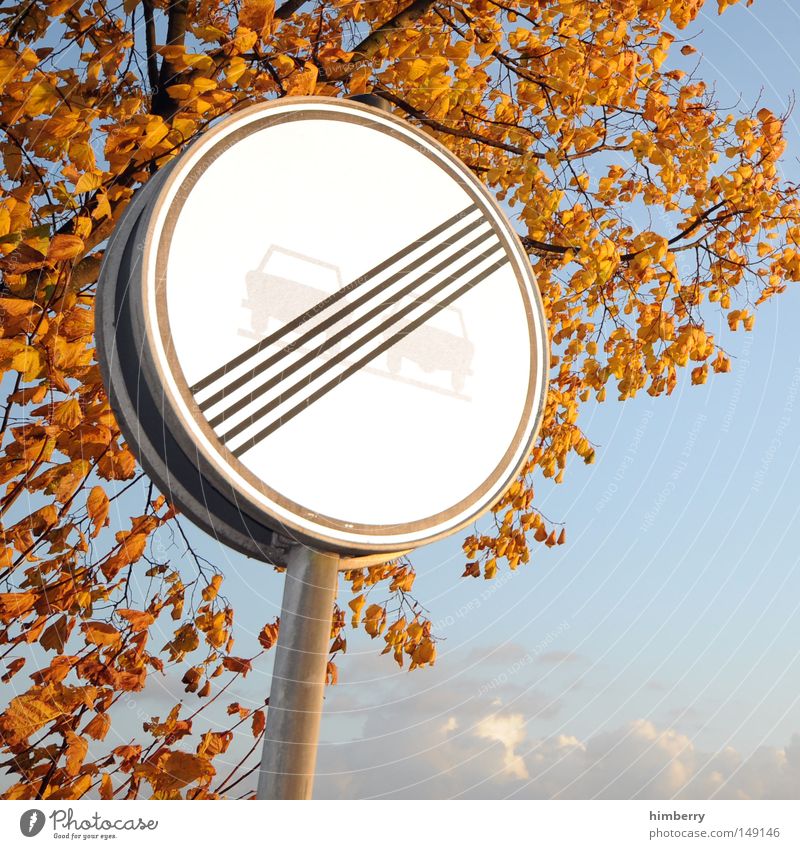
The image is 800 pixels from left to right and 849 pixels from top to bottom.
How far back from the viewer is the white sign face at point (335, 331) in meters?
0.94

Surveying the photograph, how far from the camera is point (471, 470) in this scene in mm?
1072

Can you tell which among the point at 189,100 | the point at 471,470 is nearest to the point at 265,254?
the point at 471,470

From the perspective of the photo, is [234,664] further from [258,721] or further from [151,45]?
[151,45]

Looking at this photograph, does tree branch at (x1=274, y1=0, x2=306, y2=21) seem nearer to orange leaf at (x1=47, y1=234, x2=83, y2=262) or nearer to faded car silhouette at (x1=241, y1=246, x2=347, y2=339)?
orange leaf at (x1=47, y1=234, x2=83, y2=262)

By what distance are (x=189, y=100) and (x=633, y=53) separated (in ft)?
12.3

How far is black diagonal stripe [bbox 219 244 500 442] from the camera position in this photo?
93 cm

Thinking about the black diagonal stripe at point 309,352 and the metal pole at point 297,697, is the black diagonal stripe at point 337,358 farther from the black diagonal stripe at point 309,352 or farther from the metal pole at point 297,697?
the metal pole at point 297,697

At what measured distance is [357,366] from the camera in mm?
1008

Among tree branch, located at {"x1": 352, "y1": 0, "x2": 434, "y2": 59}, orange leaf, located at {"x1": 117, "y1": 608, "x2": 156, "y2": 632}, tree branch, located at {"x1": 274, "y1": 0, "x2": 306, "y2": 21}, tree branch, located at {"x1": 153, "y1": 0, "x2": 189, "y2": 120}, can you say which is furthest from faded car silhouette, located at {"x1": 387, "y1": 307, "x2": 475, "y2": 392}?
tree branch, located at {"x1": 274, "y1": 0, "x2": 306, "y2": 21}

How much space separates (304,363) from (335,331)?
65 mm

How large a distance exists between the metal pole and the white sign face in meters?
0.09

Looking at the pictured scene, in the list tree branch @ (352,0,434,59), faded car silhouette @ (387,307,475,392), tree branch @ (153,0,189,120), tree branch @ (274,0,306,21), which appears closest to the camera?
faded car silhouette @ (387,307,475,392)

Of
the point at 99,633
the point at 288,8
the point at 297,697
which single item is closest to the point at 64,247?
the point at 99,633

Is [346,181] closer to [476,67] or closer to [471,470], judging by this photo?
[471,470]
